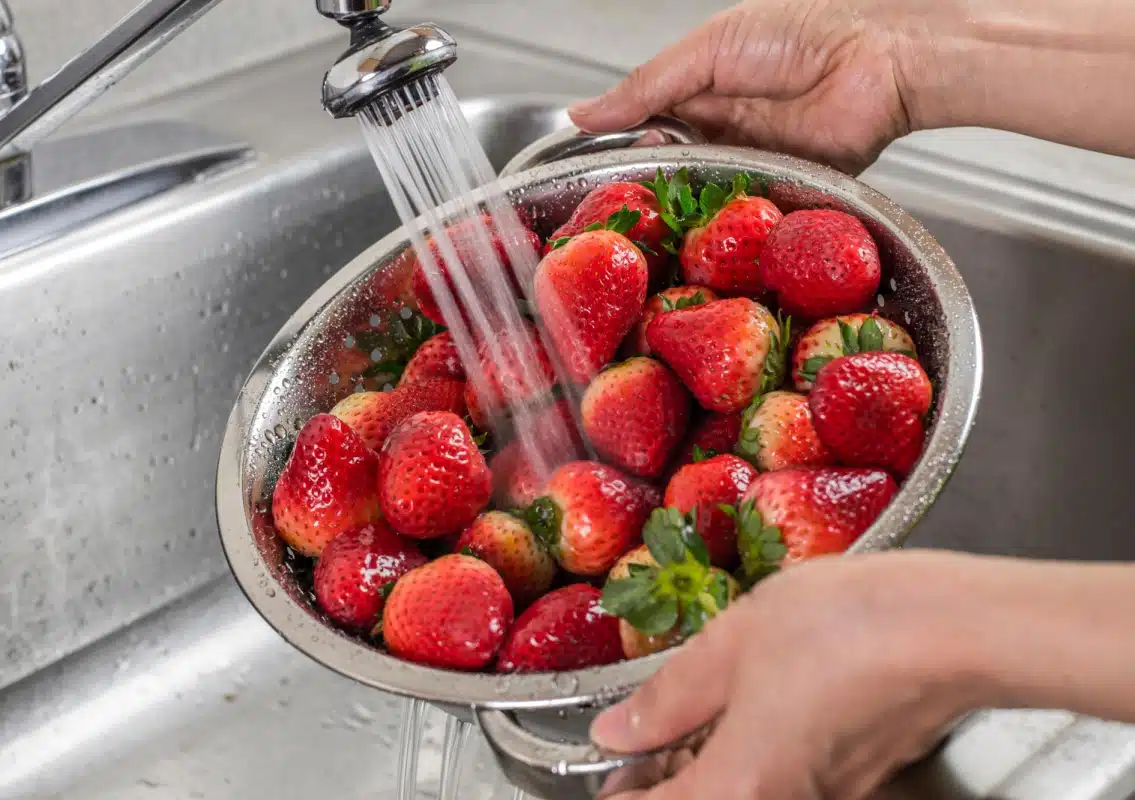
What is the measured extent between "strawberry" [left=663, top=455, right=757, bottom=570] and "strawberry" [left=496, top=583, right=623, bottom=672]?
0.06 metres

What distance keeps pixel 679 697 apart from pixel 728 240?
32 centimetres

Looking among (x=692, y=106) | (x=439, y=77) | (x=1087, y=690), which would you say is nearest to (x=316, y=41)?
(x=692, y=106)

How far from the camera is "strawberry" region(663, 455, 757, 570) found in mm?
556

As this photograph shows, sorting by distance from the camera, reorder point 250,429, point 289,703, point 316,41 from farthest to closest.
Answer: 1. point 316,41
2. point 289,703
3. point 250,429

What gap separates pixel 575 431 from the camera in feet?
2.17

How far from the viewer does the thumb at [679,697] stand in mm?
427

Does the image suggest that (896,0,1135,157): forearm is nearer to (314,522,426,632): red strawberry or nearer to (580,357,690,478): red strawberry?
(580,357,690,478): red strawberry

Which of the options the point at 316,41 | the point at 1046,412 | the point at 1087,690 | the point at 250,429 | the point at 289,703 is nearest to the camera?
the point at 1087,690

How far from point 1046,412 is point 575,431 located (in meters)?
0.37

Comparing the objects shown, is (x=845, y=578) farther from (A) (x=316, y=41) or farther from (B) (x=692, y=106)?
(A) (x=316, y=41)

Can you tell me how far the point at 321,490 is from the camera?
0.60 metres

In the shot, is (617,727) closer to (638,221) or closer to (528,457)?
(528,457)

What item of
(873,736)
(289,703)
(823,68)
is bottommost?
(289,703)

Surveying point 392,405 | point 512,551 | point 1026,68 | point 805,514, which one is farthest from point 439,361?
point 1026,68
